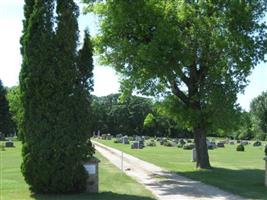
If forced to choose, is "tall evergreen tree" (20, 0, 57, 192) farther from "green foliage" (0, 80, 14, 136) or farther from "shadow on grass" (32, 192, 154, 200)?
"green foliage" (0, 80, 14, 136)

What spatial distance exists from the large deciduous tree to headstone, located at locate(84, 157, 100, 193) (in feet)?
34.5

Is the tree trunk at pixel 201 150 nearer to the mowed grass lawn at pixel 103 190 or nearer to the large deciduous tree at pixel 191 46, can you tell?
the large deciduous tree at pixel 191 46

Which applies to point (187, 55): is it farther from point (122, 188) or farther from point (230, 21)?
point (122, 188)

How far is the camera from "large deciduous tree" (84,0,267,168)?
26141 mm

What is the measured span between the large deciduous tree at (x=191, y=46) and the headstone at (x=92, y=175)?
1052 cm

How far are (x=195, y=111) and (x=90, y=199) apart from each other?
13829 mm

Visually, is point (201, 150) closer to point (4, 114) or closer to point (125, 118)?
point (4, 114)

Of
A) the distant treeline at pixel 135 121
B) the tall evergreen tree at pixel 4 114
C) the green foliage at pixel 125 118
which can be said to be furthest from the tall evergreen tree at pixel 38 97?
the green foliage at pixel 125 118

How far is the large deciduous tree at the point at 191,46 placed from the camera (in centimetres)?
2614

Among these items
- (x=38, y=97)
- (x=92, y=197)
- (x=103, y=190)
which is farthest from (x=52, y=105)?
(x=103, y=190)

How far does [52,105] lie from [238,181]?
9438 millimetres

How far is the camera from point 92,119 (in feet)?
52.3

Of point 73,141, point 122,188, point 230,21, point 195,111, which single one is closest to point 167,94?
point 195,111

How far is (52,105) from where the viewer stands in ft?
49.2
